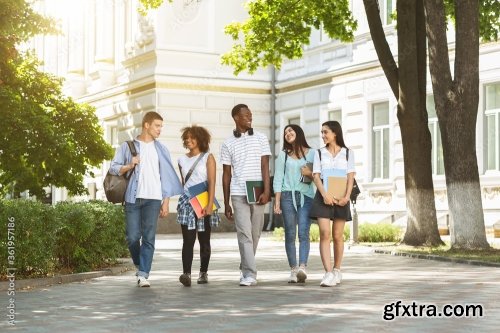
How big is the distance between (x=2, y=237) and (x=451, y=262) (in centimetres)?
735

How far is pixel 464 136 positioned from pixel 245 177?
22.7ft

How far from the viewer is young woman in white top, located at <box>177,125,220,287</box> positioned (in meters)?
11.9

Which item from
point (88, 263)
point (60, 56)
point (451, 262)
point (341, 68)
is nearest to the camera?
point (88, 263)

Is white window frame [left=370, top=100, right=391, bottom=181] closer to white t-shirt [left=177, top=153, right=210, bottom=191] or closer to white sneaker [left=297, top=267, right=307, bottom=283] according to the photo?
white sneaker [left=297, top=267, right=307, bottom=283]

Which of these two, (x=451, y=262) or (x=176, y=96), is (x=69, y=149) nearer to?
(x=451, y=262)

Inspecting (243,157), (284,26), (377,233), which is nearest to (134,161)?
(243,157)

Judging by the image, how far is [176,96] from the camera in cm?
3306

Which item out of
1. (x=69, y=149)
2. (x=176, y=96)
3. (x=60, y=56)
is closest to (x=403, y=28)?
(x=69, y=149)

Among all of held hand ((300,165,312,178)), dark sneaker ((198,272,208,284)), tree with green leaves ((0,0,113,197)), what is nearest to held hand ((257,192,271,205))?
held hand ((300,165,312,178))

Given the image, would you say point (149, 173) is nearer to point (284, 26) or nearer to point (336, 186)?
point (336, 186)

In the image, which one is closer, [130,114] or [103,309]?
[103,309]

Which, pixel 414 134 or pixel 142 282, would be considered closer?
pixel 142 282

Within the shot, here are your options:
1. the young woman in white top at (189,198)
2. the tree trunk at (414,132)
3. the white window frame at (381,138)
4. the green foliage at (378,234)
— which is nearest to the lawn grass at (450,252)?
the tree trunk at (414,132)

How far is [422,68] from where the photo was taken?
64.1 feet
